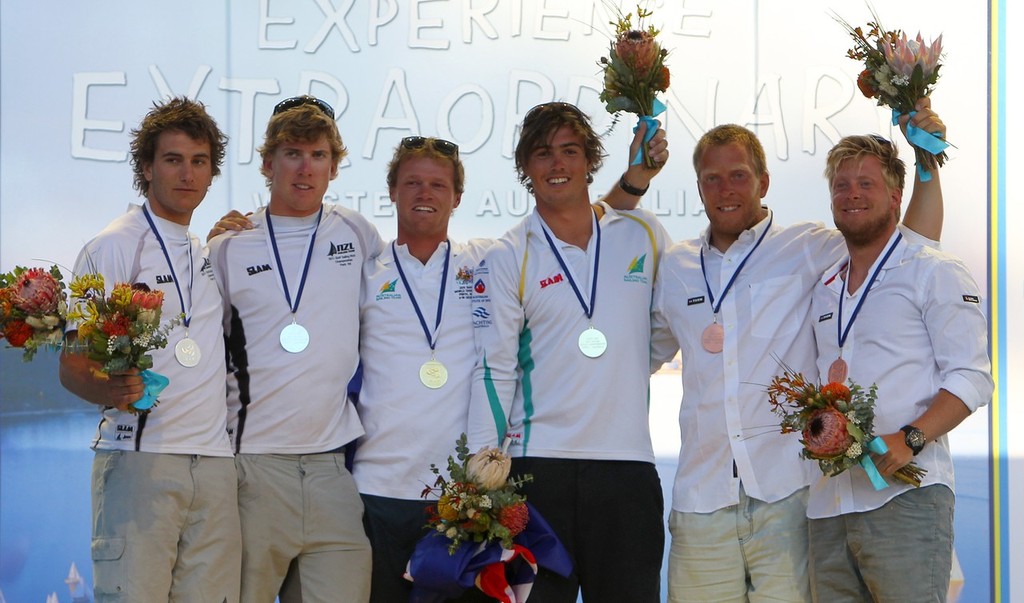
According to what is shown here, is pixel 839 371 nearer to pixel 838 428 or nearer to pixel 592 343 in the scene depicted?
pixel 838 428

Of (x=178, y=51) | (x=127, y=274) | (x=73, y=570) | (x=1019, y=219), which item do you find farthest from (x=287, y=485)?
(x=1019, y=219)

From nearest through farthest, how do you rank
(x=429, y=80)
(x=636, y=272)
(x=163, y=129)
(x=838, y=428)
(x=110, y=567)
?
(x=838, y=428)
(x=110, y=567)
(x=636, y=272)
(x=163, y=129)
(x=429, y=80)

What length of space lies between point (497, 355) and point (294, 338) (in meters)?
0.71

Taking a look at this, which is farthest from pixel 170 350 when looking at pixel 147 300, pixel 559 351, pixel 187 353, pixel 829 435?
pixel 829 435

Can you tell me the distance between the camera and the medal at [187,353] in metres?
3.42

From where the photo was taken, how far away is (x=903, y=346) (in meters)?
3.18

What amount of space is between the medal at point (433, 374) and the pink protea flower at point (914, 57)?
1.80m

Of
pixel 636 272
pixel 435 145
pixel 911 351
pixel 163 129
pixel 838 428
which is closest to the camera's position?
pixel 838 428

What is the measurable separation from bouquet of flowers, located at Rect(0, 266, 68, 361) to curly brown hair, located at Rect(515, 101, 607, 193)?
156 cm

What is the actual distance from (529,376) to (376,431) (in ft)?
1.86

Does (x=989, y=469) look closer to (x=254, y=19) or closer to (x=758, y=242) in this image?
(x=758, y=242)

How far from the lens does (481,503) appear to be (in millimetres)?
3168

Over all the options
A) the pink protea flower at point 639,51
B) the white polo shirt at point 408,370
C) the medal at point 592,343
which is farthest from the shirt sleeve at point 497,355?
the pink protea flower at point 639,51

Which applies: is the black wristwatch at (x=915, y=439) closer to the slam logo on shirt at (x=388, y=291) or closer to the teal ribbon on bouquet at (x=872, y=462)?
the teal ribbon on bouquet at (x=872, y=462)
